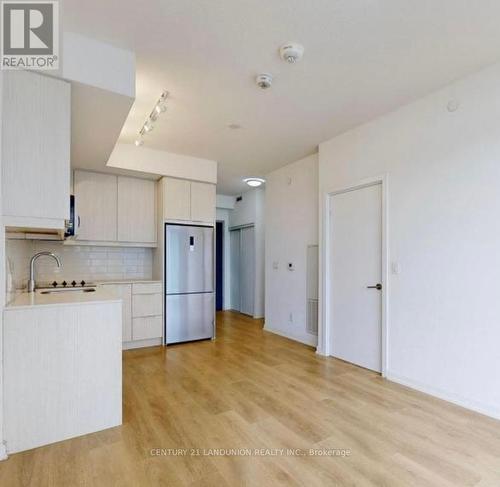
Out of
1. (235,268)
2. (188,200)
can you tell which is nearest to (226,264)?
(235,268)

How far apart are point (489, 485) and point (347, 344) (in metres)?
1.97

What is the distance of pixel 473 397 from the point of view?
2465 millimetres

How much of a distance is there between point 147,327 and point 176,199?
6.04ft

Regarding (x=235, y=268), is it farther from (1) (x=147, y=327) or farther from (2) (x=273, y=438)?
(2) (x=273, y=438)

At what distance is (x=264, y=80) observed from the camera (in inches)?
100.0

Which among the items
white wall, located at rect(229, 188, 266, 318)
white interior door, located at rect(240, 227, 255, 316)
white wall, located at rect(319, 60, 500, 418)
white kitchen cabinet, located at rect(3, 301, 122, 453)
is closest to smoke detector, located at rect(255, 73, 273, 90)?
white wall, located at rect(319, 60, 500, 418)

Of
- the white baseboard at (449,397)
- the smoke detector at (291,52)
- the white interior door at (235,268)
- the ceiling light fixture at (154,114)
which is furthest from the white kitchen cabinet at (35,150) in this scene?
the white interior door at (235,268)

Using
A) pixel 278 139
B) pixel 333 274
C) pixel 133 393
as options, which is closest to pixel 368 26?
pixel 278 139

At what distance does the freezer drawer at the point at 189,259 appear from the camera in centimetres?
441

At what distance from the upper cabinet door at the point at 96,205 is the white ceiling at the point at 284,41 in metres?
1.23

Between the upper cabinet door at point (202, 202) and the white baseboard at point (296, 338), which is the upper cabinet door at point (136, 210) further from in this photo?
the white baseboard at point (296, 338)

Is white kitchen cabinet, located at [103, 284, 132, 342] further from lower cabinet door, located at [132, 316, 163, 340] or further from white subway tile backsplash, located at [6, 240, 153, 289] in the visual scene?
white subway tile backsplash, located at [6, 240, 153, 289]

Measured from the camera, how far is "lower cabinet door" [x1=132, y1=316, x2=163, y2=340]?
4180mm

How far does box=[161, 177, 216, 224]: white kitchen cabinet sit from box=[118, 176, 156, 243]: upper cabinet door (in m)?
0.37
